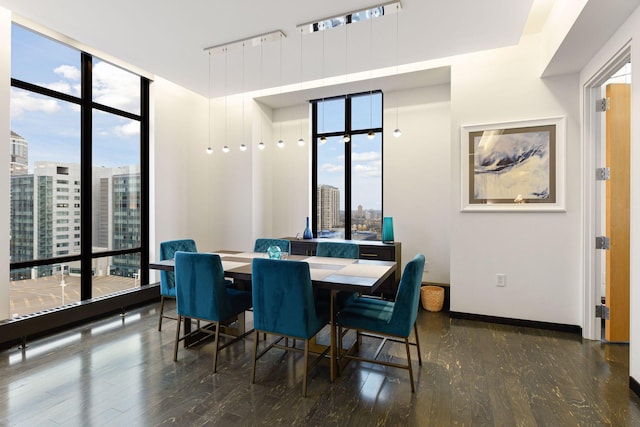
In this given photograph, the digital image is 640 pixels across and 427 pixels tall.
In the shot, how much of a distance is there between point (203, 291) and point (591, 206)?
3.69m

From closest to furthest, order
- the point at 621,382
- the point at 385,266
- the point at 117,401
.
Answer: the point at 117,401 → the point at 621,382 → the point at 385,266

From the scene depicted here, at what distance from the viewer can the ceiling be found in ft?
8.81

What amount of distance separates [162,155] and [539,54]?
4851 millimetres

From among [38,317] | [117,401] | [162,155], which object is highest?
[162,155]

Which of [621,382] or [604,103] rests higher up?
[604,103]

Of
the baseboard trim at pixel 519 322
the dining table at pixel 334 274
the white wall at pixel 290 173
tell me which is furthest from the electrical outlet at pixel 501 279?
the white wall at pixel 290 173

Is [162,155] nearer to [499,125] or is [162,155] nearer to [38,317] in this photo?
[38,317]

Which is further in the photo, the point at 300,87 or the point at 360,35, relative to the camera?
the point at 300,87

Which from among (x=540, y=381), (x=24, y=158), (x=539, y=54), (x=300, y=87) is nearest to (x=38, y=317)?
(x=24, y=158)

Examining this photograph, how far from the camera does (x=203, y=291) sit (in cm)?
261

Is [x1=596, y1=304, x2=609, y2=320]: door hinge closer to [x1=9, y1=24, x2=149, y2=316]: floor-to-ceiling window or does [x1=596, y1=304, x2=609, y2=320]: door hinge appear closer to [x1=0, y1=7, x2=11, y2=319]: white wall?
[x1=9, y1=24, x2=149, y2=316]: floor-to-ceiling window

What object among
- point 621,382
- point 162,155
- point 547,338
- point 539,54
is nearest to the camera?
point 621,382

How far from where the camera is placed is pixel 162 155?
462 cm

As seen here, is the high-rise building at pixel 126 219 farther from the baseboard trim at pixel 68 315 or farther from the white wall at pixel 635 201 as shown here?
the white wall at pixel 635 201
